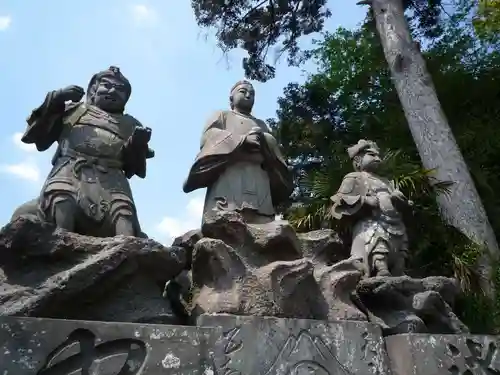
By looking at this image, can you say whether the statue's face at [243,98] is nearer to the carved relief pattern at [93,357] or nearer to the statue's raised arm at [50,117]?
the statue's raised arm at [50,117]

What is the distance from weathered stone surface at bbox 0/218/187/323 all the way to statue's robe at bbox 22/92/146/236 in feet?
1.59

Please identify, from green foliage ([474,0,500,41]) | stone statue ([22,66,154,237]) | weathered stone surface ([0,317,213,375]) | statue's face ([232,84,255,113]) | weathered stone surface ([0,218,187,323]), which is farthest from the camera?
green foliage ([474,0,500,41])

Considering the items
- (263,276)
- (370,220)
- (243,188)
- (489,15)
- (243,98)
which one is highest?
(489,15)

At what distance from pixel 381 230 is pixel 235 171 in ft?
3.96

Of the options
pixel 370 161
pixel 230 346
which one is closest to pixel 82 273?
pixel 230 346

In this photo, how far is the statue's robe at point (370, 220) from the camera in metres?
4.85

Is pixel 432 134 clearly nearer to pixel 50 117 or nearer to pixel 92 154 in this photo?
pixel 92 154

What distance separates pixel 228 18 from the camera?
12.5 meters

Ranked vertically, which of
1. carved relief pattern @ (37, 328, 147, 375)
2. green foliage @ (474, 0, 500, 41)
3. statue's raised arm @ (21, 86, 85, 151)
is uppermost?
green foliage @ (474, 0, 500, 41)

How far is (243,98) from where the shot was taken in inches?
215

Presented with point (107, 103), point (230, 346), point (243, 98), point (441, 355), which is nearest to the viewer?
point (230, 346)

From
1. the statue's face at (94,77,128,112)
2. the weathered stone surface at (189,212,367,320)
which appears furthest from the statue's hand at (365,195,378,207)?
the statue's face at (94,77,128,112)

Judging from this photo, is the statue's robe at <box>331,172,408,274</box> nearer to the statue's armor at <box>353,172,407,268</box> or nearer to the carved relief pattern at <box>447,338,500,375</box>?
the statue's armor at <box>353,172,407,268</box>

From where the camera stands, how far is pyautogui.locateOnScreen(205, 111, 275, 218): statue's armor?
15.4 ft
